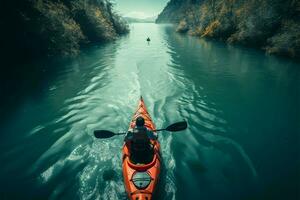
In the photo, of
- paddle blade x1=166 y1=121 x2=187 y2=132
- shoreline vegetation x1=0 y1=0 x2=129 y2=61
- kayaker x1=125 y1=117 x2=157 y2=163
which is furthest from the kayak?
shoreline vegetation x1=0 y1=0 x2=129 y2=61

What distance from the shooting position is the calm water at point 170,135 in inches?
280

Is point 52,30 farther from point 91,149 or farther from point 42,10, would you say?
point 91,149

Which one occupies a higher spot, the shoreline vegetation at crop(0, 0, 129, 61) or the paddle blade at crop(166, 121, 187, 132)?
the shoreline vegetation at crop(0, 0, 129, 61)

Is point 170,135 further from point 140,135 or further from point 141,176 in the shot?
point 141,176

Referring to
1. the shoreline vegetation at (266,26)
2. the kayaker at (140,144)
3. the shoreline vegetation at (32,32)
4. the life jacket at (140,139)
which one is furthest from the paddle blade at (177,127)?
the shoreline vegetation at (266,26)

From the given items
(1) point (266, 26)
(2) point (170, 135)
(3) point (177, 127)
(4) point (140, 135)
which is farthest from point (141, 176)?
(1) point (266, 26)

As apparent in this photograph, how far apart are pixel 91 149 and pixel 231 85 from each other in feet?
38.3

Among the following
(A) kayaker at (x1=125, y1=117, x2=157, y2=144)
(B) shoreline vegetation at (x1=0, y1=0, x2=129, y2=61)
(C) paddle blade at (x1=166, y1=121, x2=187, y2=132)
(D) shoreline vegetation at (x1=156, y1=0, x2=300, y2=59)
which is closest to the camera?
(A) kayaker at (x1=125, y1=117, x2=157, y2=144)

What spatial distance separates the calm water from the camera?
7.11 metres

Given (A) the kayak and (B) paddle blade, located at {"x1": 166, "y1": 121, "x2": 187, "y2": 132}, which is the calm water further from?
(B) paddle blade, located at {"x1": 166, "y1": 121, "x2": 187, "y2": 132}

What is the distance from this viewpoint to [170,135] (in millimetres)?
9984

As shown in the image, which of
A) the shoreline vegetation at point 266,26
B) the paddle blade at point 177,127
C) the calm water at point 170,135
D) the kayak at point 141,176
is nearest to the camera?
the kayak at point 141,176

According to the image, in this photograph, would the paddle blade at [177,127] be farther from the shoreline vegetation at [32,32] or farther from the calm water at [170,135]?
the shoreline vegetation at [32,32]

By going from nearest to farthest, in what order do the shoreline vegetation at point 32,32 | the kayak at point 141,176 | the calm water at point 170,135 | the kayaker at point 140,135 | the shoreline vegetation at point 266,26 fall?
the kayak at point 141,176 < the kayaker at point 140,135 < the calm water at point 170,135 < the shoreline vegetation at point 32,32 < the shoreline vegetation at point 266,26
